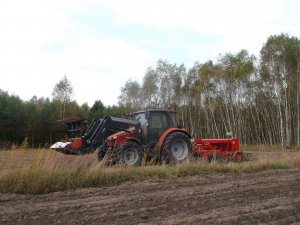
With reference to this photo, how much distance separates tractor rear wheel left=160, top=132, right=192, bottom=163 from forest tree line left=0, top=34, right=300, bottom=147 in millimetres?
17622

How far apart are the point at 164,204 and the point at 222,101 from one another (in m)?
34.5

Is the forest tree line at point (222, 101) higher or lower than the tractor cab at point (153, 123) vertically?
higher

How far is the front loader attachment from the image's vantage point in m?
12.2

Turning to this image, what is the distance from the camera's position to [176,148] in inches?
523

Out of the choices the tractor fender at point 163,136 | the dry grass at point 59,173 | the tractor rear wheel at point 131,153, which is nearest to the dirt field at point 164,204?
the dry grass at point 59,173

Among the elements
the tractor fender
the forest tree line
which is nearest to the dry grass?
the tractor fender

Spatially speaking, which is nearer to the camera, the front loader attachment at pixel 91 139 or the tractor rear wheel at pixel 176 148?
the front loader attachment at pixel 91 139

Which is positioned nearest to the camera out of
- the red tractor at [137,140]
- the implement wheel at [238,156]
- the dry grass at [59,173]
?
the dry grass at [59,173]

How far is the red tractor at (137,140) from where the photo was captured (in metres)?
12.1

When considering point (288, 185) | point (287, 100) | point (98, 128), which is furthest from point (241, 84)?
point (288, 185)

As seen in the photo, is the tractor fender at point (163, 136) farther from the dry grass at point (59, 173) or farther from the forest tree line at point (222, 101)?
the forest tree line at point (222, 101)

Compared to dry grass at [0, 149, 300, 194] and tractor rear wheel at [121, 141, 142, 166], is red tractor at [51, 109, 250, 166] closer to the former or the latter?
tractor rear wheel at [121, 141, 142, 166]

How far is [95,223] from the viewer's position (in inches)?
195

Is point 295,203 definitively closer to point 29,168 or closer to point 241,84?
point 29,168
